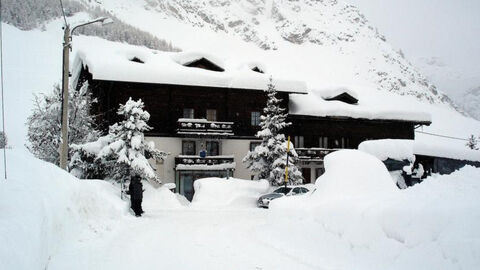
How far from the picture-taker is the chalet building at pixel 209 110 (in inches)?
→ 1334

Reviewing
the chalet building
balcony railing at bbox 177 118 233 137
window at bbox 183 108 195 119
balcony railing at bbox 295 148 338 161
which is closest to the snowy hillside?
the chalet building

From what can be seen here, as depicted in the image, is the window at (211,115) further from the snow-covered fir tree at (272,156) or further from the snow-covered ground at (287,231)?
the snow-covered ground at (287,231)

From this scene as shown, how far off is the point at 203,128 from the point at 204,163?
8.91 ft

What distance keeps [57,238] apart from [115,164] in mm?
17337

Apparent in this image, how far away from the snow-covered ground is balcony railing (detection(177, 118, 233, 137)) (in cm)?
2084

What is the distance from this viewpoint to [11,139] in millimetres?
70500

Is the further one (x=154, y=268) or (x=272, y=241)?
(x=272, y=241)

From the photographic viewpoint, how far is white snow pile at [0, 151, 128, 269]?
16.7 feet

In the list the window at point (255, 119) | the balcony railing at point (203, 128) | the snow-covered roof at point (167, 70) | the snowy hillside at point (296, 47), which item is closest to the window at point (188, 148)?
the balcony railing at point (203, 128)

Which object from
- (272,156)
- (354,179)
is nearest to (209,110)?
(272,156)

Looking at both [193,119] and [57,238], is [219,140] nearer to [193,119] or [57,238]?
[193,119]

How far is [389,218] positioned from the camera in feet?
23.2

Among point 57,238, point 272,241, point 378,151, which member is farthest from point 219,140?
point 57,238

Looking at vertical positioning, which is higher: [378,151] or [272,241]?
[378,151]
